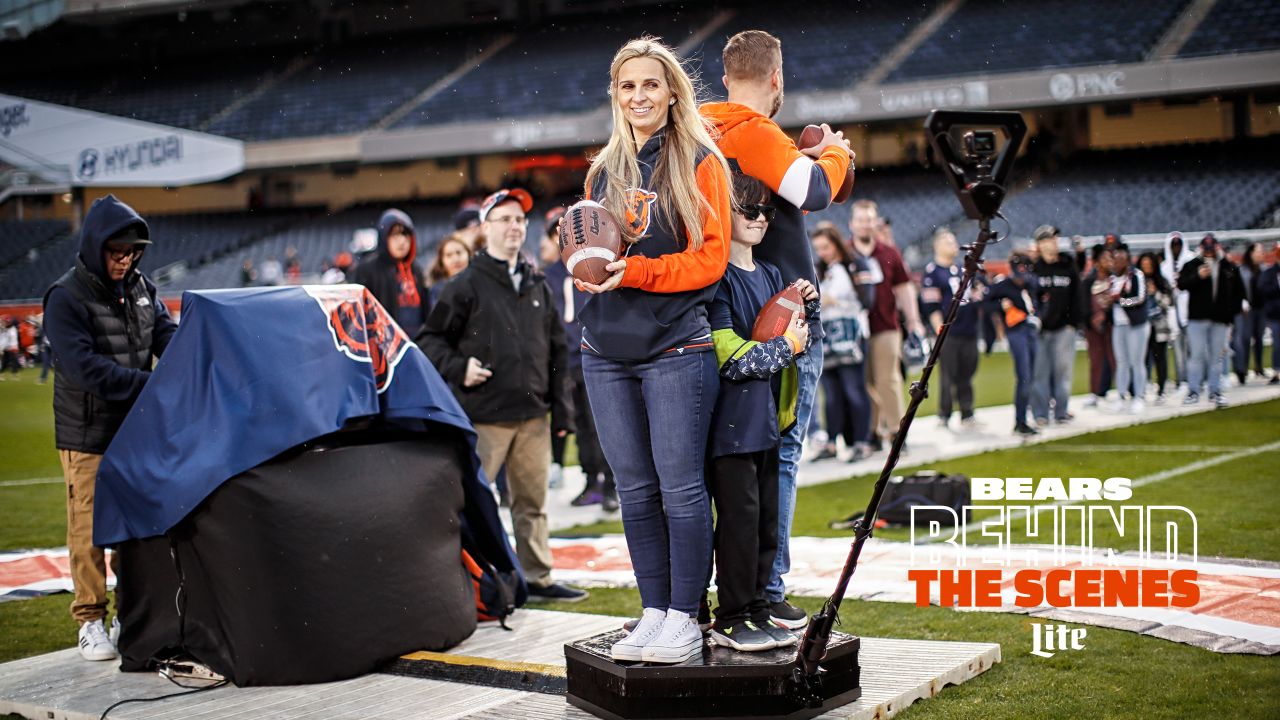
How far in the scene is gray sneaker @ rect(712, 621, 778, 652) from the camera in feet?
12.4

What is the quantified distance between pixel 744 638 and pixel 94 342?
9.94ft

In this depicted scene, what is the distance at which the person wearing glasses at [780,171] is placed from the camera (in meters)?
3.90

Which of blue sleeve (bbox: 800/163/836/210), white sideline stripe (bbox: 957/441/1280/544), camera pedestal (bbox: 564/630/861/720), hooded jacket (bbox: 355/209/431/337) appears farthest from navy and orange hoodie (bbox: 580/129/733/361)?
hooded jacket (bbox: 355/209/431/337)

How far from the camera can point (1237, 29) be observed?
28688mm

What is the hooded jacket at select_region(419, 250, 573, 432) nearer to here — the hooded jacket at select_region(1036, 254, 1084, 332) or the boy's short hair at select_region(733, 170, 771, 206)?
the boy's short hair at select_region(733, 170, 771, 206)

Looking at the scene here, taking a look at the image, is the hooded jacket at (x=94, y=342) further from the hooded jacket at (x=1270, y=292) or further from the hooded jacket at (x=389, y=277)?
the hooded jacket at (x=1270, y=292)

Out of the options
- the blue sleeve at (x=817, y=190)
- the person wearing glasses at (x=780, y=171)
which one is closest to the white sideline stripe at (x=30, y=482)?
the person wearing glasses at (x=780, y=171)

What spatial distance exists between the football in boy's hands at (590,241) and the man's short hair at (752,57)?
31.8 inches

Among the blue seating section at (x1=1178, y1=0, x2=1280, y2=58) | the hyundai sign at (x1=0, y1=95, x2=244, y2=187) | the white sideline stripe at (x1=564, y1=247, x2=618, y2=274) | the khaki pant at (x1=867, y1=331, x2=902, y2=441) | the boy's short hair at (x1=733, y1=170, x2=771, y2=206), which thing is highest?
the blue seating section at (x1=1178, y1=0, x2=1280, y2=58)

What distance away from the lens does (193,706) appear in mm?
4246

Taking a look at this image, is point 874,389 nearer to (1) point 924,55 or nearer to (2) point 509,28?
(1) point 924,55

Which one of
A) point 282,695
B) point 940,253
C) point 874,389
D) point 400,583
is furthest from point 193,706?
point 940,253

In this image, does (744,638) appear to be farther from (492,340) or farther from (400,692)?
(492,340)

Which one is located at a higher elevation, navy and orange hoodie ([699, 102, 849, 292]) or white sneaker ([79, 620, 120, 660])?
navy and orange hoodie ([699, 102, 849, 292])
